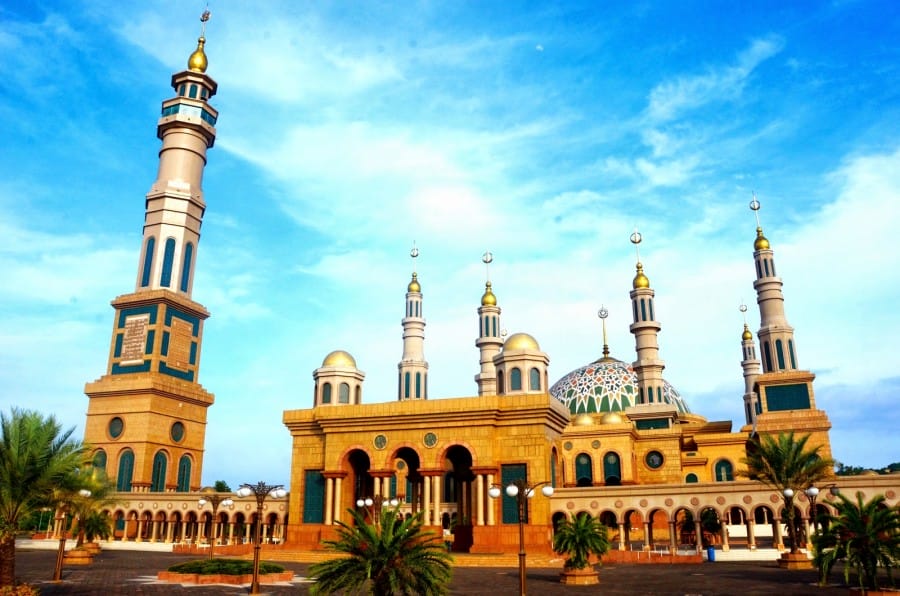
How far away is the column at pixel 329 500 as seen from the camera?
3631cm

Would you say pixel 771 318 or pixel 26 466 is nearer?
pixel 26 466

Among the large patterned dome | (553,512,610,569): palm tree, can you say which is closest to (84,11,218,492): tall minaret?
the large patterned dome

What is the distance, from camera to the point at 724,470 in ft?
172

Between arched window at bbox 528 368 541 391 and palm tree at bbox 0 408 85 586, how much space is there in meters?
25.7

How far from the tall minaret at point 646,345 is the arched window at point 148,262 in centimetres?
3909

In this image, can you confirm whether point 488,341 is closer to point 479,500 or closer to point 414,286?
point 414,286

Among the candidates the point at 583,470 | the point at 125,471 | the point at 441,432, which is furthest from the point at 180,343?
the point at 583,470

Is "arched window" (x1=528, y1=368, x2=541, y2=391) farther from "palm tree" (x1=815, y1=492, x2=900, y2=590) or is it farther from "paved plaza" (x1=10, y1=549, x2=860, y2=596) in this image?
"palm tree" (x1=815, y1=492, x2=900, y2=590)

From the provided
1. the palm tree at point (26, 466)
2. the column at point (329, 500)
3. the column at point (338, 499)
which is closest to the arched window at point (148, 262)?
the column at point (329, 500)

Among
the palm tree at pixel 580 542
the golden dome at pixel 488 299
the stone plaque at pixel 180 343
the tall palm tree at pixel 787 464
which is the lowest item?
the palm tree at pixel 580 542

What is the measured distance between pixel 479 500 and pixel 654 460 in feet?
74.9

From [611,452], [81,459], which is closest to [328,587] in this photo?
[81,459]

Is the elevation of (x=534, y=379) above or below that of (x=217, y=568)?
above

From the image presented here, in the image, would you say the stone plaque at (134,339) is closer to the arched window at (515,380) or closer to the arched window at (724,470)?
the arched window at (515,380)
